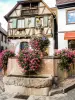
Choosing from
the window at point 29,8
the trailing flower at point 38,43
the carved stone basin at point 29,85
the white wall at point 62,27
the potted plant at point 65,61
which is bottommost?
the carved stone basin at point 29,85

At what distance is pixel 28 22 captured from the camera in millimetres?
19969

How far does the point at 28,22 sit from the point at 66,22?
5.52 m

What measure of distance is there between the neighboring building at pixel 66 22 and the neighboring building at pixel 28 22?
2414 millimetres

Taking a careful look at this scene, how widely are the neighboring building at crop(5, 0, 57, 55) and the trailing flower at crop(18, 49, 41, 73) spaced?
1056 cm

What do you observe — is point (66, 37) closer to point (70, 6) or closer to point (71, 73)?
point (70, 6)

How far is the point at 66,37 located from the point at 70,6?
11.7 ft

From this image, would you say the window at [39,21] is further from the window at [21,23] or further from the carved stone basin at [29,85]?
the carved stone basin at [29,85]

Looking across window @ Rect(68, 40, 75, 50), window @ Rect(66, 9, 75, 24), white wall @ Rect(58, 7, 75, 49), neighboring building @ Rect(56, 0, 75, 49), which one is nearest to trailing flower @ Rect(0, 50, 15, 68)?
neighboring building @ Rect(56, 0, 75, 49)

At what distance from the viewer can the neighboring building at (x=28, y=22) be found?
63.6 ft

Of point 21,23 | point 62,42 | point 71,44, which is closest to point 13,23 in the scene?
point 21,23

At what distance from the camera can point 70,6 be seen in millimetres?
16578

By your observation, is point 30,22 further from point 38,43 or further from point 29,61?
point 29,61

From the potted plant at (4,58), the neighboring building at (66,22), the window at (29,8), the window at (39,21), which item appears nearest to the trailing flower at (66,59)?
the potted plant at (4,58)

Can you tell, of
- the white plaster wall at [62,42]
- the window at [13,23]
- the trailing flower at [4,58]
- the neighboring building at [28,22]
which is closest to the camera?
the trailing flower at [4,58]
